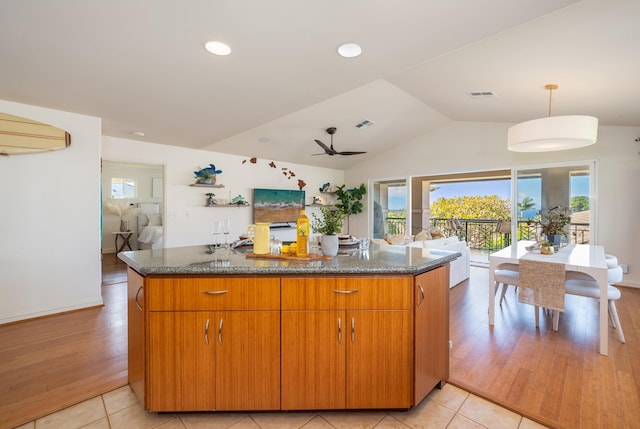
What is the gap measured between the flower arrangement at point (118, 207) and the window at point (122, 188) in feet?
0.63

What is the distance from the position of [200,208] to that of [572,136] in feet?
17.2

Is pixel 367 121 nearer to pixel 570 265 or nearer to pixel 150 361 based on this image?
pixel 570 265

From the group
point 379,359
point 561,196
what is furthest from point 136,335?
point 561,196

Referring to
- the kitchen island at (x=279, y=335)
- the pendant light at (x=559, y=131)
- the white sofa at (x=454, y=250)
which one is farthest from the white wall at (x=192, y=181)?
the pendant light at (x=559, y=131)

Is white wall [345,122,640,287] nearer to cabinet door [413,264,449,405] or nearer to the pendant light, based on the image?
the pendant light

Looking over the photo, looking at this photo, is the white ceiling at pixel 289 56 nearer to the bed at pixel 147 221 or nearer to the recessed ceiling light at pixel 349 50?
the recessed ceiling light at pixel 349 50

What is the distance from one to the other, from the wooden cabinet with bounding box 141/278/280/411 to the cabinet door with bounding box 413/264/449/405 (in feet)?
2.62

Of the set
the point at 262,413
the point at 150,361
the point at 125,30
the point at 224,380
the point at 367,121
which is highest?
the point at 367,121

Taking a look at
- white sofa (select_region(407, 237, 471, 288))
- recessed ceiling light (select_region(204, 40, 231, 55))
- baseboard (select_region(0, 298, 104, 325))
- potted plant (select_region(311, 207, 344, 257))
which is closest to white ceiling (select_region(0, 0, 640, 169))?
→ recessed ceiling light (select_region(204, 40, 231, 55))

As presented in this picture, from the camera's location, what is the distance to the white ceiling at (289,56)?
183cm

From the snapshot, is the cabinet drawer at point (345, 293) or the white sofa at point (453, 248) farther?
the white sofa at point (453, 248)

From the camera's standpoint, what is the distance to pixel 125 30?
197cm

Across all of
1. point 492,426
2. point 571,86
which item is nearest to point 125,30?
point 492,426

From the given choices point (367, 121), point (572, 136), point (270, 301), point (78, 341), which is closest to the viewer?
point (270, 301)
